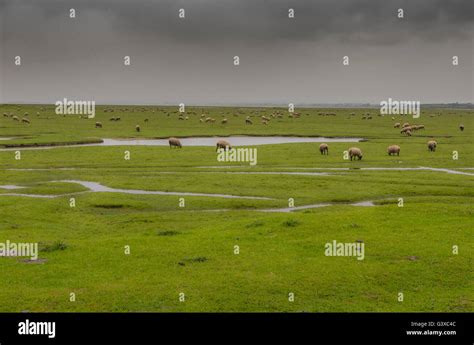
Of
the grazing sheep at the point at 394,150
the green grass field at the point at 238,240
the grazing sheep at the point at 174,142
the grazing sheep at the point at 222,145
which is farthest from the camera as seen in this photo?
the grazing sheep at the point at 174,142

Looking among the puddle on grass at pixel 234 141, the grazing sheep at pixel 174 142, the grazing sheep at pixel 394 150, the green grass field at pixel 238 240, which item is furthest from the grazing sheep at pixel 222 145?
the grazing sheep at pixel 394 150

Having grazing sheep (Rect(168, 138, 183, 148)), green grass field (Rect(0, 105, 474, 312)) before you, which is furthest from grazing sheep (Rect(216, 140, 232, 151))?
green grass field (Rect(0, 105, 474, 312))

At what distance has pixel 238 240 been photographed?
71.3 ft

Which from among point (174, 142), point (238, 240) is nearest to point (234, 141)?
point (174, 142)

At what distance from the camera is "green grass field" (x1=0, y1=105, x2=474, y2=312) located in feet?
51.1

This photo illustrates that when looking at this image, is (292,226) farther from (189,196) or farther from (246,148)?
(246,148)

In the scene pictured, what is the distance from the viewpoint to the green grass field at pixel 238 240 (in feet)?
51.1

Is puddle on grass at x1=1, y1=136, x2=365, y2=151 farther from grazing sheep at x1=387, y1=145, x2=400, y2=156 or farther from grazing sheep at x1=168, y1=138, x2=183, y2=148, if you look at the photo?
grazing sheep at x1=387, y1=145, x2=400, y2=156

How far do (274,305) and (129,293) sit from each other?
14.3 ft

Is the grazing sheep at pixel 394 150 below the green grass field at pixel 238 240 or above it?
above

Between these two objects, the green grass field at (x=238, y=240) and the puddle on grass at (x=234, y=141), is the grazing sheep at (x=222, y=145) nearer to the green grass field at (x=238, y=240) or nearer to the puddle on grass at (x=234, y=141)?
the puddle on grass at (x=234, y=141)
